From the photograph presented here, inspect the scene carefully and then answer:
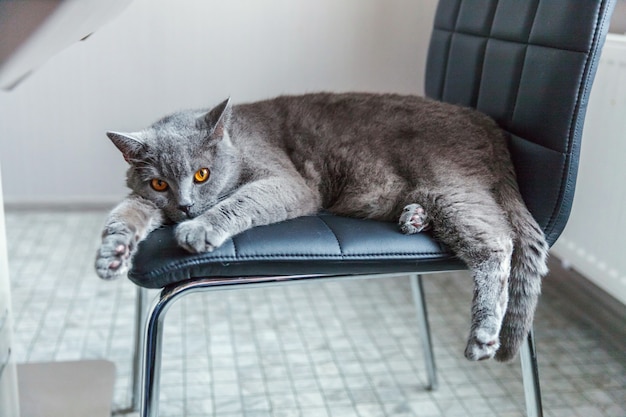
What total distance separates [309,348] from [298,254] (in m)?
0.79

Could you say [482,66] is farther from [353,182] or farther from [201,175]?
[201,175]

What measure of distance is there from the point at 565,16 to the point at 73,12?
0.75 meters

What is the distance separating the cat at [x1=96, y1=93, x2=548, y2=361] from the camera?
107 cm

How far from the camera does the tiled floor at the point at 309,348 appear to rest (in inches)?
60.2

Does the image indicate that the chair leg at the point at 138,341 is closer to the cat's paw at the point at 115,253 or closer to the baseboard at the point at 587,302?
the cat's paw at the point at 115,253

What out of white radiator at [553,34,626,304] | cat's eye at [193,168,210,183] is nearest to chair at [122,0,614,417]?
cat's eye at [193,168,210,183]

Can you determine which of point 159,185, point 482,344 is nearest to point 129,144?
point 159,185

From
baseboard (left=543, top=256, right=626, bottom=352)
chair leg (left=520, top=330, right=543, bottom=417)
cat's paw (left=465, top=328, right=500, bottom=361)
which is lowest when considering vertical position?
baseboard (left=543, top=256, right=626, bottom=352)

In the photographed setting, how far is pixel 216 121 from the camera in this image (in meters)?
1.15

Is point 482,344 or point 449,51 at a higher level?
point 449,51

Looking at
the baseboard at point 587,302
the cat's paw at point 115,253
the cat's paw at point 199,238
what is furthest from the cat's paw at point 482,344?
the baseboard at point 587,302

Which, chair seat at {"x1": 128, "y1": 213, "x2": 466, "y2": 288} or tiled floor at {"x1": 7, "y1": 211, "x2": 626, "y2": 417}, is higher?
chair seat at {"x1": 128, "y1": 213, "x2": 466, "y2": 288}

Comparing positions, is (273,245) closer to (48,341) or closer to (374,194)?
(374,194)

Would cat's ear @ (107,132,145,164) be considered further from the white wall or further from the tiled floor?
the white wall
